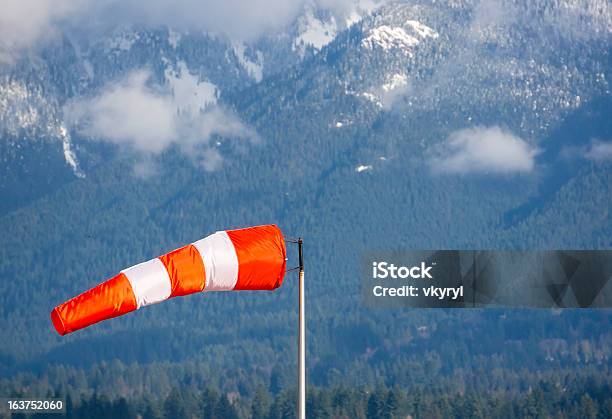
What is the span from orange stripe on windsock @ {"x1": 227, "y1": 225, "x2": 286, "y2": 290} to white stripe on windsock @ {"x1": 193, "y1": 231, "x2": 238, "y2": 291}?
5.4 inches

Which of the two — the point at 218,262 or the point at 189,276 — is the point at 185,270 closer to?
the point at 189,276

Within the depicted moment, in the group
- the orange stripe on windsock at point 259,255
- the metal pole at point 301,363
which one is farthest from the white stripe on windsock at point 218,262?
the metal pole at point 301,363

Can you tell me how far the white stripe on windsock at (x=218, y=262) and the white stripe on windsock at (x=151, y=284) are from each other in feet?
2.99

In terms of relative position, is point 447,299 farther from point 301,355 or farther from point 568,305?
point 301,355

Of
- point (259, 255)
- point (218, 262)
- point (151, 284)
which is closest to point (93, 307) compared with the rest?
point (151, 284)

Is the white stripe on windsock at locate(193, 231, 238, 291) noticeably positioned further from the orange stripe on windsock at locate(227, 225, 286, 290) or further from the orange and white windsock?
the orange stripe on windsock at locate(227, 225, 286, 290)

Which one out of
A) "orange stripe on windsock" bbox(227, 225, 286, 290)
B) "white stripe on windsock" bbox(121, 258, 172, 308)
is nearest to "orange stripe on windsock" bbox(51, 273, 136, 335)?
"white stripe on windsock" bbox(121, 258, 172, 308)

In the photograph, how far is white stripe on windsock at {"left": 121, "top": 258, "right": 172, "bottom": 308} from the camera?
37938 mm

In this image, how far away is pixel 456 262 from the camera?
53.0 m

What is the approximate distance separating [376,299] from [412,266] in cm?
148

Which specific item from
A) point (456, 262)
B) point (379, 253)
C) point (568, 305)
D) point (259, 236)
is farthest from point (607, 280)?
point (259, 236)

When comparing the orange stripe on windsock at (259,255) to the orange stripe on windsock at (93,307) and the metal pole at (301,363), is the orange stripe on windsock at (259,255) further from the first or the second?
the orange stripe on windsock at (93,307)

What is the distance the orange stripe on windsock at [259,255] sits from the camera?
38.7 m

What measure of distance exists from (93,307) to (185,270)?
7.19 feet
